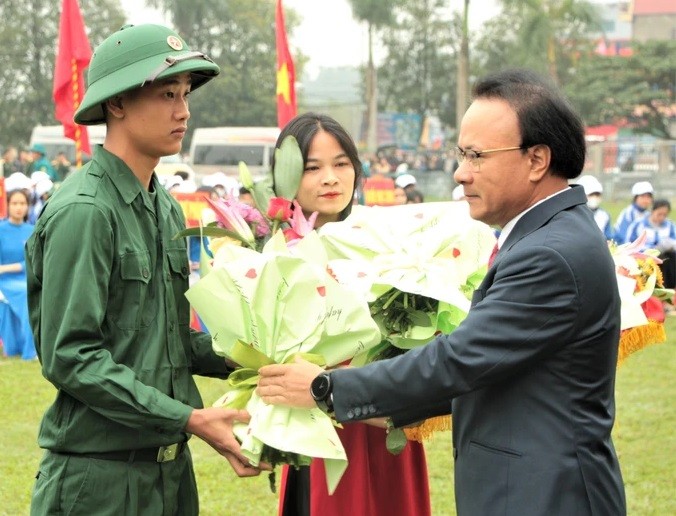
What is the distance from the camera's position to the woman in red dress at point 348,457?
349cm

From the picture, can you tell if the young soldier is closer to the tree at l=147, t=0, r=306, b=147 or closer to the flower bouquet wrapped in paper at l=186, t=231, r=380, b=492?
the flower bouquet wrapped in paper at l=186, t=231, r=380, b=492

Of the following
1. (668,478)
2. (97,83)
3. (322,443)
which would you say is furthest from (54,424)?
(668,478)

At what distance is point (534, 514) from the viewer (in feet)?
7.72

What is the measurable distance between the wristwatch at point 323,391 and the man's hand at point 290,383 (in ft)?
0.09

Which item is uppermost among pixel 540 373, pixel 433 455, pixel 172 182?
pixel 540 373

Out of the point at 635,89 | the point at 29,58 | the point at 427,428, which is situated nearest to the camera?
the point at 427,428

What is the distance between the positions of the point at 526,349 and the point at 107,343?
1021mm

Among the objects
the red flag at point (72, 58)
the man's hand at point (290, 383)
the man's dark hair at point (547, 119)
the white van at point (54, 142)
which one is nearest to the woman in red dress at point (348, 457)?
the man's hand at point (290, 383)

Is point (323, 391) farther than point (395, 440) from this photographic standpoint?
No

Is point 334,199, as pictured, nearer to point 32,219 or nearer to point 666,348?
point 666,348

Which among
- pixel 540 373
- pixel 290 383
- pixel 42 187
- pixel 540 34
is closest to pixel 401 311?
pixel 290 383

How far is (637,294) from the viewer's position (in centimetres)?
332

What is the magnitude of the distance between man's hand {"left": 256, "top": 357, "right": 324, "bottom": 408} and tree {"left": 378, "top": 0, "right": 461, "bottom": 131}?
5047 cm

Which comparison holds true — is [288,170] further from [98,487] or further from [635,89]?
[635,89]
